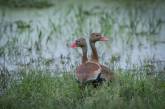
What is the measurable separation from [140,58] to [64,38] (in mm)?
1666

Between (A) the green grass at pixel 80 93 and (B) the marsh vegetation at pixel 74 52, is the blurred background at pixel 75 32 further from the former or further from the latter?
(A) the green grass at pixel 80 93

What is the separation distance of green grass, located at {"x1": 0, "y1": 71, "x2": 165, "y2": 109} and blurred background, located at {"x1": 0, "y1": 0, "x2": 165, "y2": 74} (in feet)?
2.03

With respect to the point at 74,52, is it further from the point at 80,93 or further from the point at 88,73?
the point at 80,93

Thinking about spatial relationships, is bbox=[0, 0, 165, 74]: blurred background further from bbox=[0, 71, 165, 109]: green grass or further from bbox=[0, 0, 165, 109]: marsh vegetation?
bbox=[0, 71, 165, 109]: green grass

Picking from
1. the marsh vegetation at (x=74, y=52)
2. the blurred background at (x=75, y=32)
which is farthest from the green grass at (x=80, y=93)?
the blurred background at (x=75, y=32)

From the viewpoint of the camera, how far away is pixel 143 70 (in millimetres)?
8523

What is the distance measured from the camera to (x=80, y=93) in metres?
7.59

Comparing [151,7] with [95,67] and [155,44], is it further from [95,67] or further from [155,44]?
[95,67]

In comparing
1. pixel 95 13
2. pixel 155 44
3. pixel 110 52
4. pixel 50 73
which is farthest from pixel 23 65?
pixel 95 13

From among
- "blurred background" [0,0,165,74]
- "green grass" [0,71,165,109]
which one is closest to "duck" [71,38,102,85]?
"green grass" [0,71,165,109]

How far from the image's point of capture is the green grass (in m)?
6.90

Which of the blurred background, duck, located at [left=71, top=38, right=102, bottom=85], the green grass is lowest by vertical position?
the green grass

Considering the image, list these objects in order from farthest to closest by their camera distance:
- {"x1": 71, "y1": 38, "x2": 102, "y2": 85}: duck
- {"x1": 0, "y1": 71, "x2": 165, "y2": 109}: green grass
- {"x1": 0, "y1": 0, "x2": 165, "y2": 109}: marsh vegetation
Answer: {"x1": 71, "y1": 38, "x2": 102, "y2": 85}: duck → {"x1": 0, "y1": 0, "x2": 165, "y2": 109}: marsh vegetation → {"x1": 0, "y1": 71, "x2": 165, "y2": 109}: green grass

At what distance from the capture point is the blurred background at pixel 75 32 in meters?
9.51
